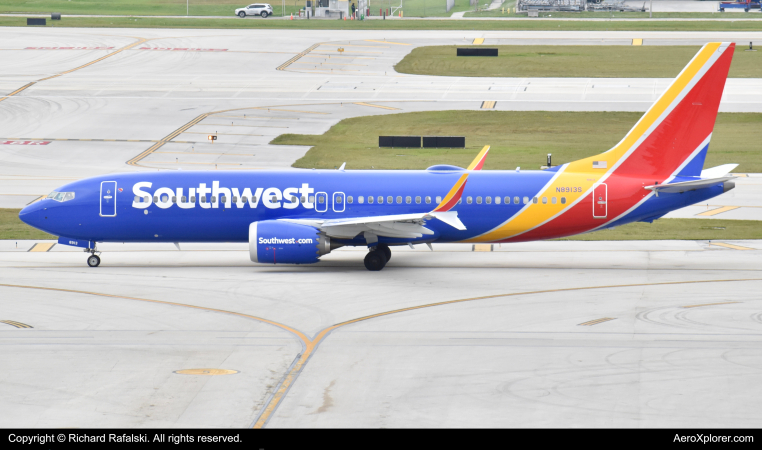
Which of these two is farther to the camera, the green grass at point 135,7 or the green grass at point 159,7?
the green grass at point 159,7

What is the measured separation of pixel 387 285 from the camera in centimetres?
3588

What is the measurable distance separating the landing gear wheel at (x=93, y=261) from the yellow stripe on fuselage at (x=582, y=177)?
16.3 metres

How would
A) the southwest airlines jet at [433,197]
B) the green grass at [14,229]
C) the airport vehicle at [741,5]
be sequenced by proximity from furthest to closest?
the airport vehicle at [741,5]
the green grass at [14,229]
the southwest airlines jet at [433,197]

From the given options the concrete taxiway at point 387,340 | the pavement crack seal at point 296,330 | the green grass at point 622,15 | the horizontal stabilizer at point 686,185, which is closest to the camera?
the concrete taxiway at point 387,340

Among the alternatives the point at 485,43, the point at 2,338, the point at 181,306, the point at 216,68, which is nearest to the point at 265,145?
the point at 216,68

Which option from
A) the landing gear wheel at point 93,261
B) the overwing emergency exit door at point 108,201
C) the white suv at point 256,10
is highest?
the white suv at point 256,10

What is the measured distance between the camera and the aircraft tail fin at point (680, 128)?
3897 centimetres

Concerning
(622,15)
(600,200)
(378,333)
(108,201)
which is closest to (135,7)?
(622,15)

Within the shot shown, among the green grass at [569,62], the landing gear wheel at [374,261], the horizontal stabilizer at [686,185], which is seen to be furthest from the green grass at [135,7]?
the horizontal stabilizer at [686,185]

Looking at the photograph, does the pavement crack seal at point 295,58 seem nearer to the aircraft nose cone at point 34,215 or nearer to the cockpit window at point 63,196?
the cockpit window at point 63,196

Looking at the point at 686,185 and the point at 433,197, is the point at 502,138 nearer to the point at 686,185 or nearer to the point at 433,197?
the point at 433,197

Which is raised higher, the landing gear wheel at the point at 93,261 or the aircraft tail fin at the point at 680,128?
the aircraft tail fin at the point at 680,128

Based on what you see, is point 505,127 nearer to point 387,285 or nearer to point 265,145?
point 265,145

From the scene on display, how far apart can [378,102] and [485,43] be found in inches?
1337
